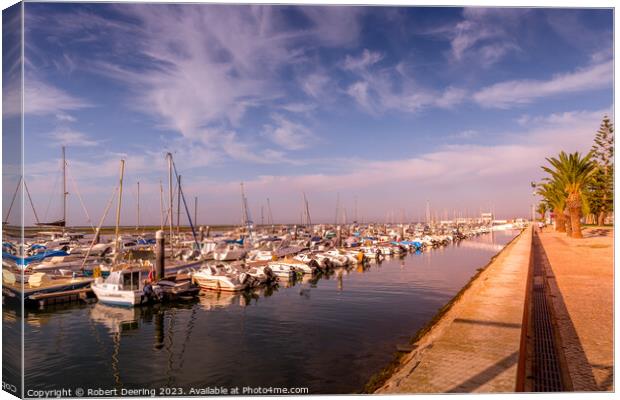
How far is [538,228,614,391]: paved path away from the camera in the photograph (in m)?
8.77

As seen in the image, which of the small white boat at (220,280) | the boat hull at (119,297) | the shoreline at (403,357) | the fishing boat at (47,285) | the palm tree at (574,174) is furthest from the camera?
the palm tree at (574,174)

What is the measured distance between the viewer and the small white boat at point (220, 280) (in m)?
26.4

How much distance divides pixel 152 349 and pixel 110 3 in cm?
1110

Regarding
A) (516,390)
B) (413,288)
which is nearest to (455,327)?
(516,390)

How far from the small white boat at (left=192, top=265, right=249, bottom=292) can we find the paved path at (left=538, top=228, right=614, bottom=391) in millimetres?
17395

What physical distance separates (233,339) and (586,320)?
1167 centimetres

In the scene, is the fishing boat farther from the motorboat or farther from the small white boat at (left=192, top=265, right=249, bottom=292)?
the motorboat

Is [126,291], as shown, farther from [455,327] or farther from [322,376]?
[455,327]

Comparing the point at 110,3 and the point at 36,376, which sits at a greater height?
the point at 110,3

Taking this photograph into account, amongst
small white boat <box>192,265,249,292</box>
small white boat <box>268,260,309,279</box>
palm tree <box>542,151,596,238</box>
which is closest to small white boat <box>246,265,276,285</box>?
small white boat <box>192,265,249,292</box>

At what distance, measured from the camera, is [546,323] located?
12711 millimetres

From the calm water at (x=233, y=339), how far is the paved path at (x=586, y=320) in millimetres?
5245

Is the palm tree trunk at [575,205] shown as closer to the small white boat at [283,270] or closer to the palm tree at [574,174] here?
the palm tree at [574,174]

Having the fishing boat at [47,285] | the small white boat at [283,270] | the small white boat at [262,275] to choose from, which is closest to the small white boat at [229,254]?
the small white boat at [283,270]
